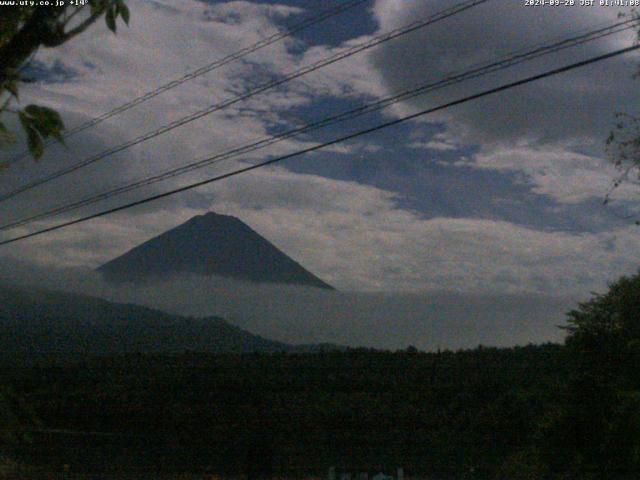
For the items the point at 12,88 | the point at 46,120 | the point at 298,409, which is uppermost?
the point at 12,88

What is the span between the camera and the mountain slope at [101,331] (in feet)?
306

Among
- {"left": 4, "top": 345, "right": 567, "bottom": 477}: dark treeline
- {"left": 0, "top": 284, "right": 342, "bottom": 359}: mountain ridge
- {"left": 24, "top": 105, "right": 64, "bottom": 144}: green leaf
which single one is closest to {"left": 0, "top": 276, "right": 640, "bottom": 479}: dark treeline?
{"left": 4, "top": 345, "right": 567, "bottom": 477}: dark treeline

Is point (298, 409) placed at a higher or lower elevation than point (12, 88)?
lower

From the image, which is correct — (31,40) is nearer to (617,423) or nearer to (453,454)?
(617,423)

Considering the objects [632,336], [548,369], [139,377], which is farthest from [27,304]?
[632,336]

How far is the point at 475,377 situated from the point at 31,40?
120 ft

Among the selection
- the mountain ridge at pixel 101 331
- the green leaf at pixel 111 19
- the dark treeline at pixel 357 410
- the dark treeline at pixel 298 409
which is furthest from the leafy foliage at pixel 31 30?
the mountain ridge at pixel 101 331

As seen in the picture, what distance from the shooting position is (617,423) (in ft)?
50.8

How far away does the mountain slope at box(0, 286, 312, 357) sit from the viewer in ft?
306

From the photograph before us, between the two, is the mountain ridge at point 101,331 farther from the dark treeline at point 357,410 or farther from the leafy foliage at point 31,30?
the leafy foliage at point 31,30

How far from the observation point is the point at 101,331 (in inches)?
4552

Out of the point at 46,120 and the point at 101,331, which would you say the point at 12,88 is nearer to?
the point at 46,120

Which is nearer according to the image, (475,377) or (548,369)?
(548,369)

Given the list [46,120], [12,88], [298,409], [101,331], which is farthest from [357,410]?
[101,331]
